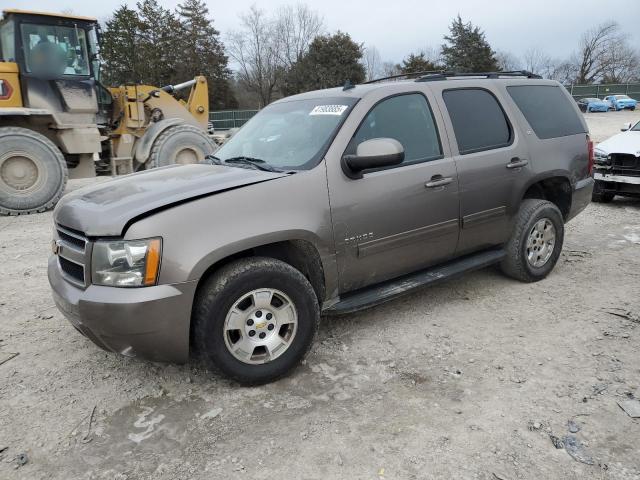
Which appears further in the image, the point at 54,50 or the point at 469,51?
the point at 469,51

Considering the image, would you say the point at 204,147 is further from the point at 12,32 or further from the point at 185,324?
the point at 185,324

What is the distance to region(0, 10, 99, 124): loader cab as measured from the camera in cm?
899

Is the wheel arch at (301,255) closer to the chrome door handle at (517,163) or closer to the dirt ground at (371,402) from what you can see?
the dirt ground at (371,402)

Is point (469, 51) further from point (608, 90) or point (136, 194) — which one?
point (136, 194)

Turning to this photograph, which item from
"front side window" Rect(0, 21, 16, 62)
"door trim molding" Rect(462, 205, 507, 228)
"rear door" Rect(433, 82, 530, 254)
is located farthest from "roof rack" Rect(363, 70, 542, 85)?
"front side window" Rect(0, 21, 16, 62)

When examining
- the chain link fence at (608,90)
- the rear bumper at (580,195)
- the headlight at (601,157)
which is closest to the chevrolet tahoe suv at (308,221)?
the rear bumper at (580,195)

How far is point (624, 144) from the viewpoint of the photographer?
28.3 ft

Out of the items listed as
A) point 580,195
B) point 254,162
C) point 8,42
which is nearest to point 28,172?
point 8,42

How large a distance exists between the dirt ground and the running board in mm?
359

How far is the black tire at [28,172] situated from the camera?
874 cm

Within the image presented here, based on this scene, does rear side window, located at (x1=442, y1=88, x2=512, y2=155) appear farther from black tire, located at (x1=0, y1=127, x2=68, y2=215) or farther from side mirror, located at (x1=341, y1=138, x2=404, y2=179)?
black tire, located at (x1=0, y1=127, x2=68, y2=215)

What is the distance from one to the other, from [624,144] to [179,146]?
8177mm

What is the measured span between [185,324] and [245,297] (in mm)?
379

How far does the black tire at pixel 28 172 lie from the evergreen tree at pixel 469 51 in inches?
1805
